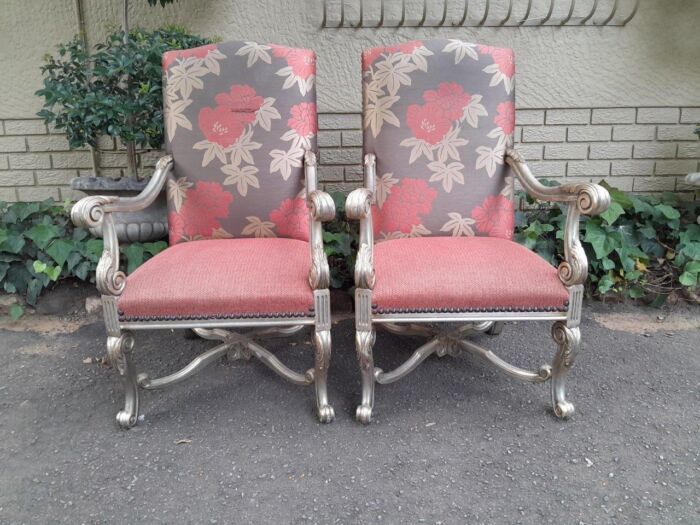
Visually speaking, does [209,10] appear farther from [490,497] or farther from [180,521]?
[490,497]

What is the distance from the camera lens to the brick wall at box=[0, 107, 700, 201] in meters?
2.54

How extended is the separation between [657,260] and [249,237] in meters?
2.08

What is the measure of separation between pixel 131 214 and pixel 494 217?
5.20 feet

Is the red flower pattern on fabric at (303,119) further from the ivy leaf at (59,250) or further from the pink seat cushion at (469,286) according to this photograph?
the ivy leaf at (59,250)

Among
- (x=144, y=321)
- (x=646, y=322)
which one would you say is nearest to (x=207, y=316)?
(x=144, y=321)

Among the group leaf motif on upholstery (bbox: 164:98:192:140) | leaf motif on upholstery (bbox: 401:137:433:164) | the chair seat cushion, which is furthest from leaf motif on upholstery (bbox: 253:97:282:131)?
the chair seat cushion

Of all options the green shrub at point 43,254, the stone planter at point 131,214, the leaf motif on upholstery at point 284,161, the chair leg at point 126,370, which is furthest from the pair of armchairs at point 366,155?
the green shrub at point 43,254

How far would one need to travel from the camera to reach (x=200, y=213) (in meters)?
1.78

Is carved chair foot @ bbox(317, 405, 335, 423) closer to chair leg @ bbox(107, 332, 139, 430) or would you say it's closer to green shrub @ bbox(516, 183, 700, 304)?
chair leg @ bbox(107, 332, 139, 430)

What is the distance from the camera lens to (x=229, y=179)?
5.77ft

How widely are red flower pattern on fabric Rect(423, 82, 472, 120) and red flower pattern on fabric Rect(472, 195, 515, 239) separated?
35 centimetres

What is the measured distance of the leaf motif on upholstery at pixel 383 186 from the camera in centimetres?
180

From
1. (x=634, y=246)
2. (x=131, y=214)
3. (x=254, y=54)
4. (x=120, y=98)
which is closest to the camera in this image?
(x=254, y=54)

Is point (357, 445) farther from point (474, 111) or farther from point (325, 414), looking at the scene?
point (474, 111)
